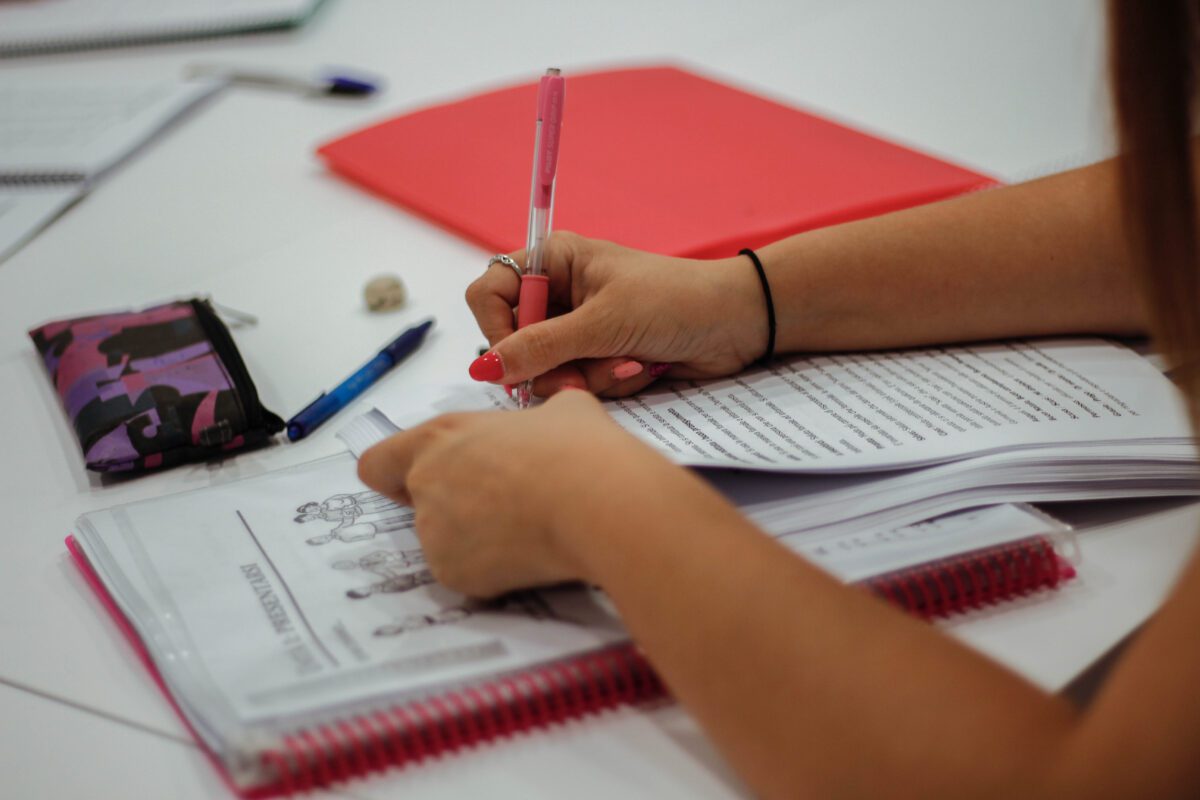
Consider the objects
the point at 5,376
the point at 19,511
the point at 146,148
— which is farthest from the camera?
the point at 146,148

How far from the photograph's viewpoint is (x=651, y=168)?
1152mm

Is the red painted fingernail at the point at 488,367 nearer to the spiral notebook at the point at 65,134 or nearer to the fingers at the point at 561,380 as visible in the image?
the fingers at the point at 561,380

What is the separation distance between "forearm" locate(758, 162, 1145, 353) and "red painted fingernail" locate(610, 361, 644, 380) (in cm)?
13

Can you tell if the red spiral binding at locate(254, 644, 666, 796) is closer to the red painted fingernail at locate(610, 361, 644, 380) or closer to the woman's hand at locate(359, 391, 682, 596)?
the woman's hand at locate(359, 391, 682, 596)

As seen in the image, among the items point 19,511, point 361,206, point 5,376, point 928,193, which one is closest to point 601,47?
point 361,206

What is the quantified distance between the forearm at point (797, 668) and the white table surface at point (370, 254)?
0.20 ft

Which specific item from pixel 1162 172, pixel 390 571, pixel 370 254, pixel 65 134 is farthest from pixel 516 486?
pixel 65 134

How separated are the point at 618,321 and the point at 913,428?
0.71 feet

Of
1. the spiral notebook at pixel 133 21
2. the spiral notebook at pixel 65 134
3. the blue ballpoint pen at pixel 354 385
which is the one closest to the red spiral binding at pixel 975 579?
the blue ballpoint pen at pixel 354 385

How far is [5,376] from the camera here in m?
0.91

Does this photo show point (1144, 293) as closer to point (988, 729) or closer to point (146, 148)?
point (988, 729)

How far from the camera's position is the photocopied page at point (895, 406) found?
0.70 metres

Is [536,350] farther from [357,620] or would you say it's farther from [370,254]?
[370,254]

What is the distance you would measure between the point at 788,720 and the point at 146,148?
1.17 m
